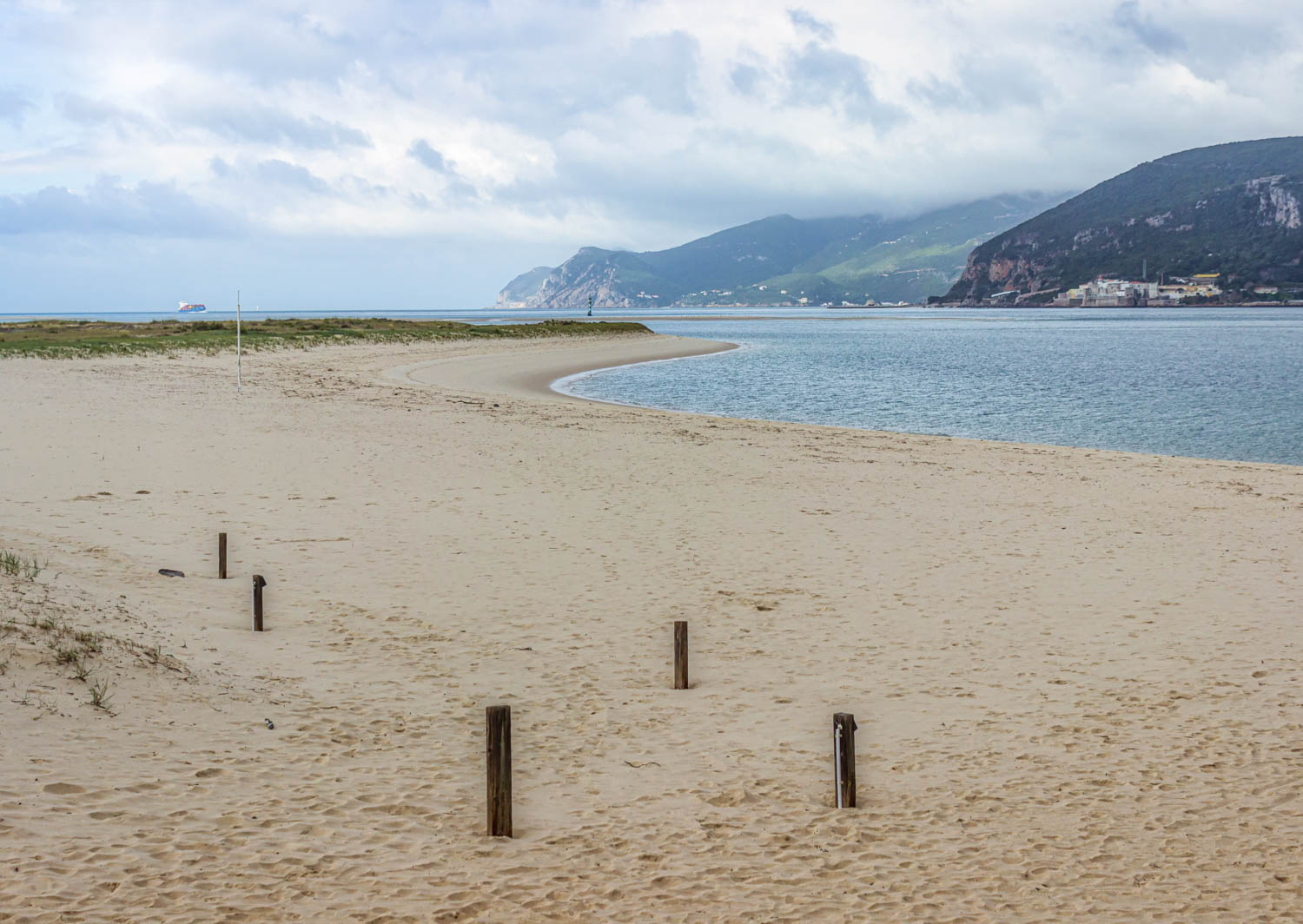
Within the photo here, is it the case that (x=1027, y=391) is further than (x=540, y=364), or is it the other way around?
(x=540, y=364)

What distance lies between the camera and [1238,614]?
11.6 metres

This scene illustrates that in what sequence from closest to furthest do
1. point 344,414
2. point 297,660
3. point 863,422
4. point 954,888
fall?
point 954,888 → point 297,660 → point 344,414 → point 863,422

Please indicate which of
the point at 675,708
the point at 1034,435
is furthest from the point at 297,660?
the point at 1034,435

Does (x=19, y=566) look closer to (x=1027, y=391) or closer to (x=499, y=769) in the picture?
(x=499, y=769)

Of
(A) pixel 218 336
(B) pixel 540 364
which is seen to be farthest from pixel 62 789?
(A) pixel 218 336

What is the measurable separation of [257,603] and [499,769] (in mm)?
5192

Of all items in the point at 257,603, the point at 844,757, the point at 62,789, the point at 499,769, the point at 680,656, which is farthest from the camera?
the point at 257,603

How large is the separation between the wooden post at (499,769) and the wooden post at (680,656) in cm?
311

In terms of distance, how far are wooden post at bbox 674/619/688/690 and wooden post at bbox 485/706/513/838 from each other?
3.11m

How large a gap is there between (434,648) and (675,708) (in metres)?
2.75

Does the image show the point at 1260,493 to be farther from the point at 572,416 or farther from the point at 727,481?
the point at 572,416

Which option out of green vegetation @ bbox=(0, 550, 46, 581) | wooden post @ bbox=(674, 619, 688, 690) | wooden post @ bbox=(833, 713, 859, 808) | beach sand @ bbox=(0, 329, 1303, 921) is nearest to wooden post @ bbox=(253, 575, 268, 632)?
beach sand @ bbox=(0, 329, 1303, 921)

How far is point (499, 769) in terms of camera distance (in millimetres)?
6266

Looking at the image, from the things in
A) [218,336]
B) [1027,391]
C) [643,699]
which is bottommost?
[643,699]
